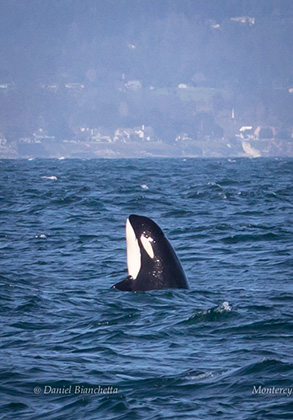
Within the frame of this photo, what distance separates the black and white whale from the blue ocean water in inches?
10.3

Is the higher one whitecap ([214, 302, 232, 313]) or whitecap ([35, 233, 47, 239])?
whitecap ([35, 233, 47, 239])

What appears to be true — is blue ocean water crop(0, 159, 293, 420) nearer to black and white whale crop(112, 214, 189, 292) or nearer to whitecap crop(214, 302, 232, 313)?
whitecap crop(214, 302, 232, 313)

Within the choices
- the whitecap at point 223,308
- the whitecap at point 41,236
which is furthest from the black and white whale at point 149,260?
the whitecap at point 41,236

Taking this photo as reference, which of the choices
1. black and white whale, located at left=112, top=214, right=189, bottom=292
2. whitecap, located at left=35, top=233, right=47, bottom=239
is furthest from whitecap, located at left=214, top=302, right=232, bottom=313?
whitecap, located at left=35, top=233, right=47, bottom=239

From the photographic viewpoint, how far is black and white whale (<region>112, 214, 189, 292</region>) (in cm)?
1462

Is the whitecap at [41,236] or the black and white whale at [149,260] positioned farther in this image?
the whitecap at [41,236]

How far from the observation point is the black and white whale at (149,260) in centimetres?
1462

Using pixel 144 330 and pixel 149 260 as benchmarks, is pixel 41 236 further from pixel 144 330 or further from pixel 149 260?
pixel 144 330

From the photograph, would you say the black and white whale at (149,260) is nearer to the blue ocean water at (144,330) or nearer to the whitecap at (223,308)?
the blue ocean water at (144,330)

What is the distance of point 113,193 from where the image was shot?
42.2 meters

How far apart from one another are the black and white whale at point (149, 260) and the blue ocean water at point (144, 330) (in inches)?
10.3

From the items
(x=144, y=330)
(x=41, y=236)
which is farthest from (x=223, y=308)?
(x=41, y=236)

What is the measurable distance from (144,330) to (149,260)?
2539 millimetres

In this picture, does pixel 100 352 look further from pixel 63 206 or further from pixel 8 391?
pixel 63 206
